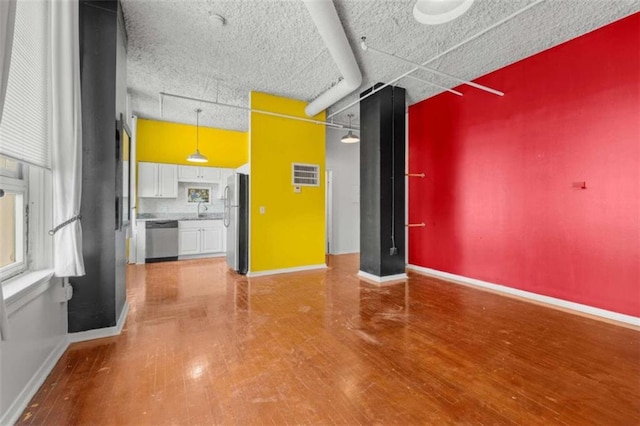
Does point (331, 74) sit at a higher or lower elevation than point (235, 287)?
higher

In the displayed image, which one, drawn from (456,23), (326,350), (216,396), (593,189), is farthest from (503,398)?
(456,23)

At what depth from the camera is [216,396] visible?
1.85m

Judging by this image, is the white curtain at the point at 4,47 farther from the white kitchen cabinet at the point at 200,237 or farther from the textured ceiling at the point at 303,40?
the white kitchen cabinet at the point at 200,237

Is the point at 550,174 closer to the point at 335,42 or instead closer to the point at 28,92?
the point at 335,42

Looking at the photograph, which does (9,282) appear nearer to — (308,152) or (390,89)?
(308,152)

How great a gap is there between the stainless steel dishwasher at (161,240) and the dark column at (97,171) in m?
3.80

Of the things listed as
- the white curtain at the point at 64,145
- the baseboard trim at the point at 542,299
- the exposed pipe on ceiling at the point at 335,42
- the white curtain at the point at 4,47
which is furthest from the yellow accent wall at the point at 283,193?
the white curtain at the point at 4,47

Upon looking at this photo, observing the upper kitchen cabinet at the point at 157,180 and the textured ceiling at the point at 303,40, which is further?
the upper kitchen cabinet at the point at 157,180

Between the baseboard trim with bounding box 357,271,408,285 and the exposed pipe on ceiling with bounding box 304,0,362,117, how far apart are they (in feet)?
9.94

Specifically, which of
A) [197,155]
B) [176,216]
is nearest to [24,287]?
[197,155]

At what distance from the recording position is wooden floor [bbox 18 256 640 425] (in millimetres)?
1704

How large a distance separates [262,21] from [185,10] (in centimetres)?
81

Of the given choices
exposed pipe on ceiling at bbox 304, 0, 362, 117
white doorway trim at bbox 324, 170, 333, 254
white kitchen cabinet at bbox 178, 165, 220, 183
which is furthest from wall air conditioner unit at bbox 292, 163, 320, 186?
white kitchen cabinet at bbox 178, 165, 220, 183

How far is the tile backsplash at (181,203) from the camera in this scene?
22.2ft
